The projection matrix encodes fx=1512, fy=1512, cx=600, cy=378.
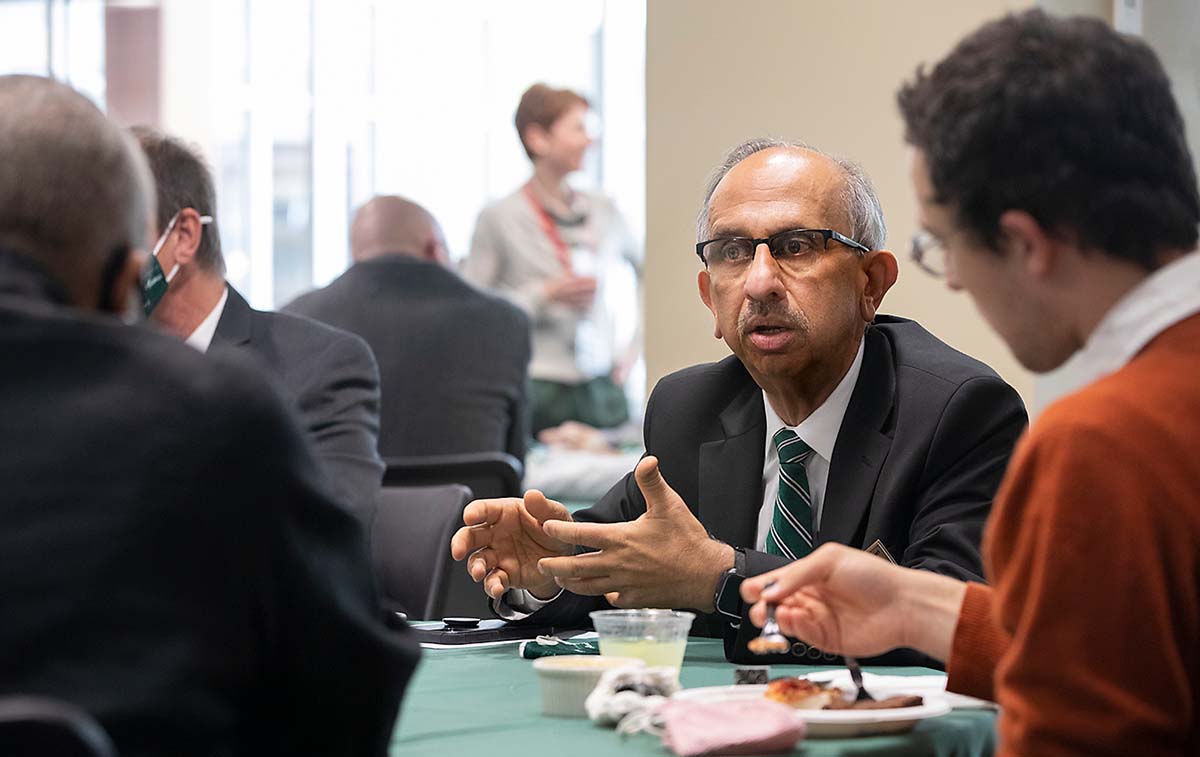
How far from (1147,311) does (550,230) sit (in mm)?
4891

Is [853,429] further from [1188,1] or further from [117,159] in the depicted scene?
[1188,1]

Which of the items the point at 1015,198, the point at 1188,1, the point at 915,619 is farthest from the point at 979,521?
the point at 1188,1

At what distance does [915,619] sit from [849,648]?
0.26 feet

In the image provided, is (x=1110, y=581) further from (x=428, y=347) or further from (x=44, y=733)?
(x=428, y=347)

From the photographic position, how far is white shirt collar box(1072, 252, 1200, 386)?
1.34m

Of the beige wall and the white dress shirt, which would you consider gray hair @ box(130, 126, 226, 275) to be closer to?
the white dress shirt

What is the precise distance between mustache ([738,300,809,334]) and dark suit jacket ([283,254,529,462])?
2160mm

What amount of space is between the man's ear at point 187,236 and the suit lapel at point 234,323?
0.36ft

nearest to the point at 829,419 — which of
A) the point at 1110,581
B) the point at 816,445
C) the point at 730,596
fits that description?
the point at 816,445

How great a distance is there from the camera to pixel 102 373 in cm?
116

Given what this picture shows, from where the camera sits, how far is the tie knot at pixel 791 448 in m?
2.41

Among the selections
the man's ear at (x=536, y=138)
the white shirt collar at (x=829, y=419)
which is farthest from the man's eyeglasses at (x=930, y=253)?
the man's ear at (x=536, y=138)

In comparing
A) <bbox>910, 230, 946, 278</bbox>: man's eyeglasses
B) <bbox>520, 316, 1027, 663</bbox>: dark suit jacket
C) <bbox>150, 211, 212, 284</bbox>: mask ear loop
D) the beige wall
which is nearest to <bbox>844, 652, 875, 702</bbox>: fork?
<bbox>520, 316, 1027, 663</bbox>: dark suit jacket

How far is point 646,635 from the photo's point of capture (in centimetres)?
179
